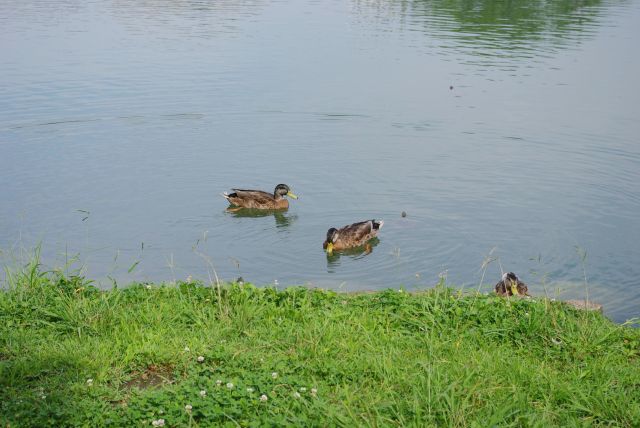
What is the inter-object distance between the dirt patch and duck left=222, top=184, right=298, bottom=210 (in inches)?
296

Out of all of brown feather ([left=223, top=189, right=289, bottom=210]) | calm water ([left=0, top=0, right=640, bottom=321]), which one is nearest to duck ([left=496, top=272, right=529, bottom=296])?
calm water ([left=0, top=0, right=640, bottom=321])

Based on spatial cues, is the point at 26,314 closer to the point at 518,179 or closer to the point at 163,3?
the point at 518,179

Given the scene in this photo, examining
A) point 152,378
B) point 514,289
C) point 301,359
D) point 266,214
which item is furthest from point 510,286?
point 266,214

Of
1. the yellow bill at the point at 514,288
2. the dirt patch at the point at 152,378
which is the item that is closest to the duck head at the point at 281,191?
the yellow bill at the point at 514,288

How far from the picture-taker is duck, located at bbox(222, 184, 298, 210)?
528 inches

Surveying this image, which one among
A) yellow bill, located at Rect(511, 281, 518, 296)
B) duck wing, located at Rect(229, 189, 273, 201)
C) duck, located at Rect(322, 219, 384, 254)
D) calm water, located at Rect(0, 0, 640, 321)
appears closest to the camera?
yellow bill, located at Rect(511, 281, 518, 296)

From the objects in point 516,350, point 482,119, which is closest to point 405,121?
point 482,119

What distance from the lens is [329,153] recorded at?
15727mm

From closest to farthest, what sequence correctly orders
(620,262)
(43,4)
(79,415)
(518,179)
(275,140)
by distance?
(79,415) → (620,262) → (518,179) → (275,140) → (43,4)

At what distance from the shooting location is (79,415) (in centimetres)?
515

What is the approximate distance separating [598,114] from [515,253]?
8216 mm

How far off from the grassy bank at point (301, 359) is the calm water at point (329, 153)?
1.17 meters

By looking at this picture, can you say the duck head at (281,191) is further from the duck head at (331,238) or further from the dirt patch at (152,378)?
the dirt patch at (152,378)

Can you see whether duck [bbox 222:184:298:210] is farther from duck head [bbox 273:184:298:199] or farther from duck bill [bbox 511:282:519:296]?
duck bill [bbox 511:282:519:296]
